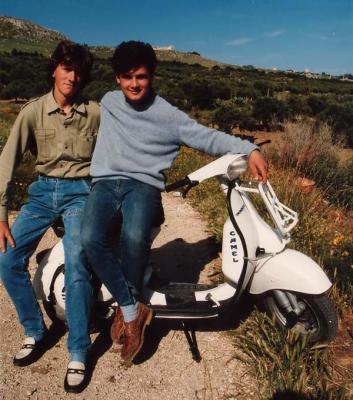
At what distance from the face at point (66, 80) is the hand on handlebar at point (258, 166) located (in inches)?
51.0

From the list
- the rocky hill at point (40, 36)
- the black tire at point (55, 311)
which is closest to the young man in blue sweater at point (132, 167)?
the black tire at point (55, 311)

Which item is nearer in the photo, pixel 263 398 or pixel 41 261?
pixel 263 398

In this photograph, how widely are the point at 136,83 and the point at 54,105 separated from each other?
60 cm

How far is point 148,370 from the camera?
2855mm

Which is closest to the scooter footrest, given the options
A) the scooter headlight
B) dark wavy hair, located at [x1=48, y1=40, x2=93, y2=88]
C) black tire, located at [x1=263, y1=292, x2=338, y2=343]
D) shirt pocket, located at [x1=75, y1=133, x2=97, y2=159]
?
black tire, located at [x1=263, y1=292, x2=338, y2=343]

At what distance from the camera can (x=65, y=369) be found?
113 inches

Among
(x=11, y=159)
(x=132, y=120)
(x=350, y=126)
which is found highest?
(x=132, y=120)

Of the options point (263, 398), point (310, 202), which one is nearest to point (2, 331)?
point (263, 398)

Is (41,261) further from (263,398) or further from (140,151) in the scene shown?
(263,398)

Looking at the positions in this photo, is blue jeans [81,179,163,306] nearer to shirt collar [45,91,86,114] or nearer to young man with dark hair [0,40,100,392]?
young man with dark hair [0,40,100,392]

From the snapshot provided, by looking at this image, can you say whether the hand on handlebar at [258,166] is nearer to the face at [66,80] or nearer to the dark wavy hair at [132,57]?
the dark wavy hair at [132,57]

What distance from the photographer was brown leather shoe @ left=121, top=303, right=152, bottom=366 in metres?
2.71

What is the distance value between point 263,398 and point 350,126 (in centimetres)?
1961

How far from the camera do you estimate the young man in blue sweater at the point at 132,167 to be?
2648 millimetres
